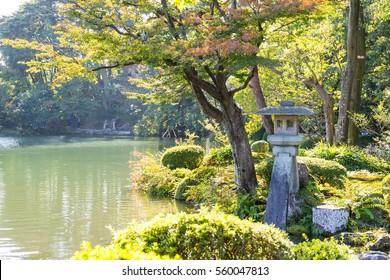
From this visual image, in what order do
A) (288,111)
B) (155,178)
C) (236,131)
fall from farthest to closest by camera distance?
(155,178), (236,131), (288,111)

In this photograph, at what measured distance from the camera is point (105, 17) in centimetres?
1009

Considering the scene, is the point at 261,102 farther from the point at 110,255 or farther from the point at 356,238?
the point at 110,255

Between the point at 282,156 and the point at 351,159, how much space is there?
5114mm

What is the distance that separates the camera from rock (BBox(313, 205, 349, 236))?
838 cm

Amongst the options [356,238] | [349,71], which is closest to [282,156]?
[356,238]

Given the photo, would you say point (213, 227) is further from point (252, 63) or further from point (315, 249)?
point (252, 63)

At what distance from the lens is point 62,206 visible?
37.9ft

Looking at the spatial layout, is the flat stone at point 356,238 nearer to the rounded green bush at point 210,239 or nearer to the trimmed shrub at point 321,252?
the trimmed shrub at point 321,252

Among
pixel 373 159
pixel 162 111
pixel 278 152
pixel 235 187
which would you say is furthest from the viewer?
pixel 162 111

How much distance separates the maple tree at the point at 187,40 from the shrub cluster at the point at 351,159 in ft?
11.2

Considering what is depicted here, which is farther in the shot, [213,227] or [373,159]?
[373,159]

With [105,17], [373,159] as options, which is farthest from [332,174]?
[105,17]

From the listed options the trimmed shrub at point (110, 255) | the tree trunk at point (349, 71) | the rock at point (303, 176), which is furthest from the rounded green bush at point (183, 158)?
the trimmed shrub at point (110, 255)

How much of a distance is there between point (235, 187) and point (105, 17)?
13.9 feet
